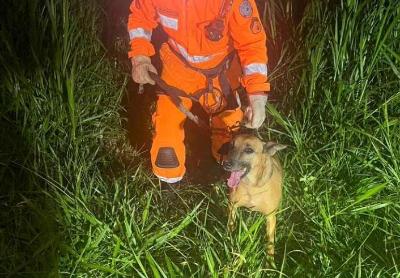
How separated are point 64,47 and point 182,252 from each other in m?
1.37

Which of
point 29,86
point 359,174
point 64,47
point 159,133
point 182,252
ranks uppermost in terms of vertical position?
point 64,47

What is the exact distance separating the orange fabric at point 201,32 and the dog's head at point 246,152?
27 centimetres

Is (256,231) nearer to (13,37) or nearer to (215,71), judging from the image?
(215,71)

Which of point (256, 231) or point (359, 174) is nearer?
point (256, 231)

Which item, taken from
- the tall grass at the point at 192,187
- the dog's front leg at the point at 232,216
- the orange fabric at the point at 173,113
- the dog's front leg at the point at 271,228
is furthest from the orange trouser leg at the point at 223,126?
the dog's front leg at the point at 271,228

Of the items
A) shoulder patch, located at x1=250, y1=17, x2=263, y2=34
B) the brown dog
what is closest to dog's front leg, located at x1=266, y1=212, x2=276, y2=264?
the brown dog

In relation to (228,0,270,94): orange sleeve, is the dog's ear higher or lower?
lower

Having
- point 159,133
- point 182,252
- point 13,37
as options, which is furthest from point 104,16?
point 182,252

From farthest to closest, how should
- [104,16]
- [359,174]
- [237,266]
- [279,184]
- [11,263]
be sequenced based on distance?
[104,16], [359,174], [279,184], [11,263], [237,266]

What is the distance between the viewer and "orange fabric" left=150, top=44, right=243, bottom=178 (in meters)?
3.06

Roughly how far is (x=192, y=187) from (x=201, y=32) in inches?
41.3

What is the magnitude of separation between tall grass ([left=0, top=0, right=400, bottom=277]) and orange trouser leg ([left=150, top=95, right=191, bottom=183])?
7.8 inches

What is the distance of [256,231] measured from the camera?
276 centimetres

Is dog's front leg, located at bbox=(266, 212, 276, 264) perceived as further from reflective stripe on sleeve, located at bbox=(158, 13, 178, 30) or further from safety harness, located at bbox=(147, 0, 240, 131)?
reflective stripe on sleeve, located at bbox=(158, 13, 178, 30)
